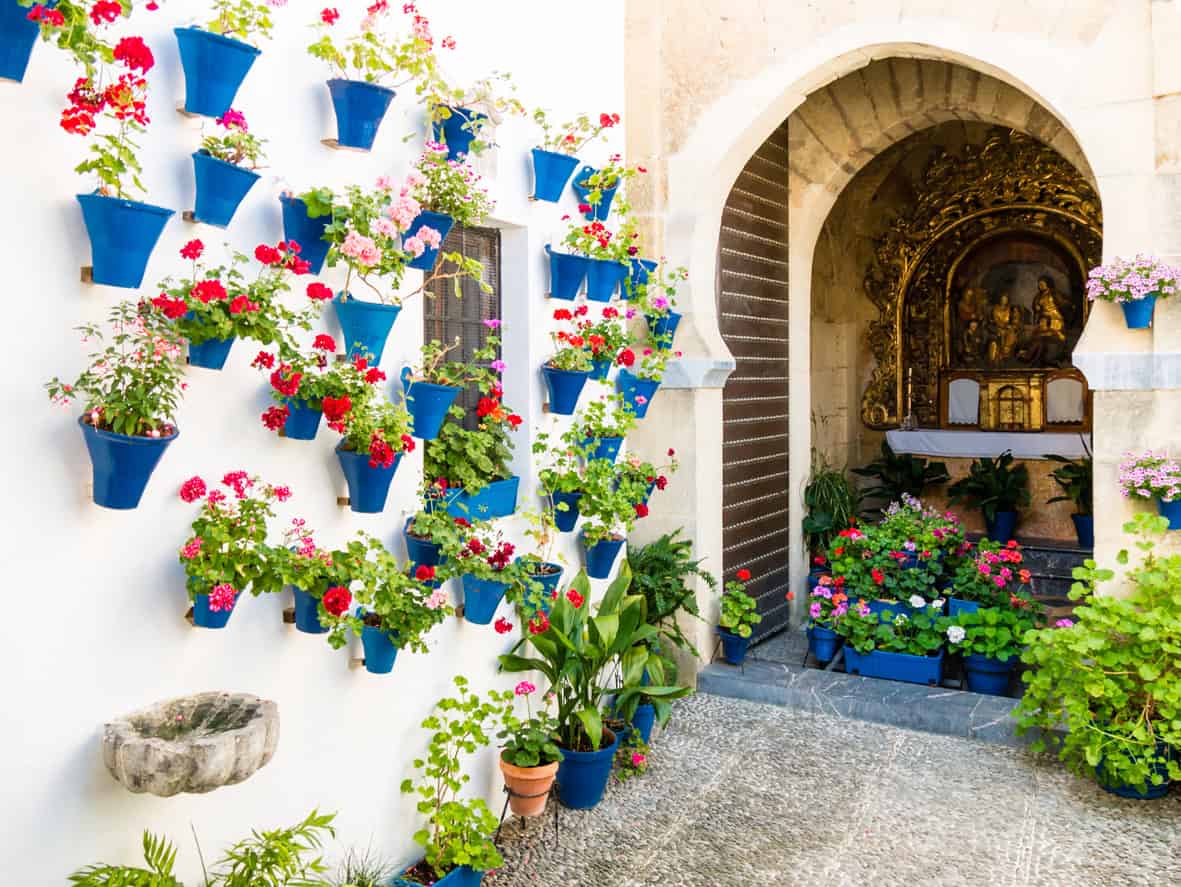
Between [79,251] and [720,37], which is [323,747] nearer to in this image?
[79,251]

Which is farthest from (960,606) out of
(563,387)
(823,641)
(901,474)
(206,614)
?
(206,614)

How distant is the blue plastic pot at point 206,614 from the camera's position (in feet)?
9.50

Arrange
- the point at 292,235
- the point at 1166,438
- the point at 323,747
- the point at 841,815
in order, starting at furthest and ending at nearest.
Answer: the point at 1166,438
the point at 841,815
the point at 323,747
the point at 292,235

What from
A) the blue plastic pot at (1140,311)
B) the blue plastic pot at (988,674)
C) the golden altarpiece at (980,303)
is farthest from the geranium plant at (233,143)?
the golden altarpiece at (980,303)

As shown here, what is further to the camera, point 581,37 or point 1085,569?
point 581,37

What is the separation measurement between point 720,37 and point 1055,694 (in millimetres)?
4110

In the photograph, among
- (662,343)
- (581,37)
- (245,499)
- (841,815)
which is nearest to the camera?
(245,499)

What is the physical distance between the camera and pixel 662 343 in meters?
5.78

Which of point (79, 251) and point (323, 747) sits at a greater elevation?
point (79, 251)

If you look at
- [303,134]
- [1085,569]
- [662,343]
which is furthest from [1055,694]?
[303,134]

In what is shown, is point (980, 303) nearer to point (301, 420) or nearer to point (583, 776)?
point (583, 776)

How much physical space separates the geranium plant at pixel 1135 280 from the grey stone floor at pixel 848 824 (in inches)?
94.1

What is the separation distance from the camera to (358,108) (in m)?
3.40

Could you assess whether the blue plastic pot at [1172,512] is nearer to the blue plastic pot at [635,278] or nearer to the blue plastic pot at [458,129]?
the blue plastic pot at [635,278]
